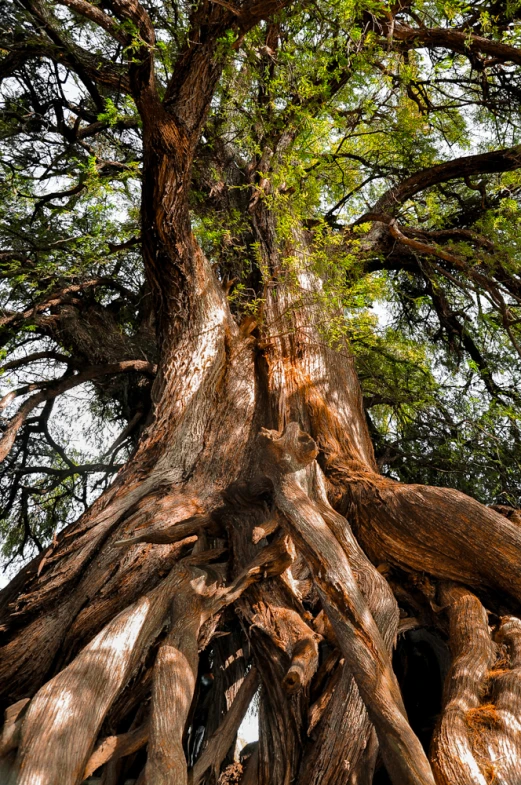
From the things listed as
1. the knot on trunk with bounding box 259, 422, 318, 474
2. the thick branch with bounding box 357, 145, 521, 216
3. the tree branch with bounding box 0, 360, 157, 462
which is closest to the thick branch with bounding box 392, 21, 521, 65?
the thick branch with bounding box 357, 145, 521, 216

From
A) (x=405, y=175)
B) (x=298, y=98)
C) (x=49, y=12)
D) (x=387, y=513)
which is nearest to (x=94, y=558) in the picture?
(x=387, y=513)

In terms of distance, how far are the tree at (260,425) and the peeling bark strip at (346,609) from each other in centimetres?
1

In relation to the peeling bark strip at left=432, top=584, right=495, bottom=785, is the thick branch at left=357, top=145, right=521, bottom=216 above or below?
above

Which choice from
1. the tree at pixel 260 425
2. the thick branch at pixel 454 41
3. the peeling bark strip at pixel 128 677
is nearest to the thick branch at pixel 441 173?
the tree at pixel 260 425

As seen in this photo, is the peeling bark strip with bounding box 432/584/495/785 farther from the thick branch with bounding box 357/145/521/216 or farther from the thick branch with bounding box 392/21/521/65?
the thick branch with bounding box 357/145/521/216

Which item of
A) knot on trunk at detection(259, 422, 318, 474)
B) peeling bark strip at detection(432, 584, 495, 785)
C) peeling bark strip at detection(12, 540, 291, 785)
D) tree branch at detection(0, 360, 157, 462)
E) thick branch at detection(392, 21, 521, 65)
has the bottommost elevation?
peeling bark strip at detection(432, 584, 495, 785)

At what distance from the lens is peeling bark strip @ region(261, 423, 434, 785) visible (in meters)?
2.20

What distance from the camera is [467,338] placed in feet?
23.7

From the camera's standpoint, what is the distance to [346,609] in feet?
8.80

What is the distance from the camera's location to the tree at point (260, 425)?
272 cm

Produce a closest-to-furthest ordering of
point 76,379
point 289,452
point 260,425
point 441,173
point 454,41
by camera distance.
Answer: point 289,452 < point 260,425 < point 454,41 < point 76,379 < point 441,173

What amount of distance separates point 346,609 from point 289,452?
105 centimetres

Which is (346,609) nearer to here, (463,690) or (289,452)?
(463,690)

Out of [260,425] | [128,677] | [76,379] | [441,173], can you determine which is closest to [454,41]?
[441,173]
